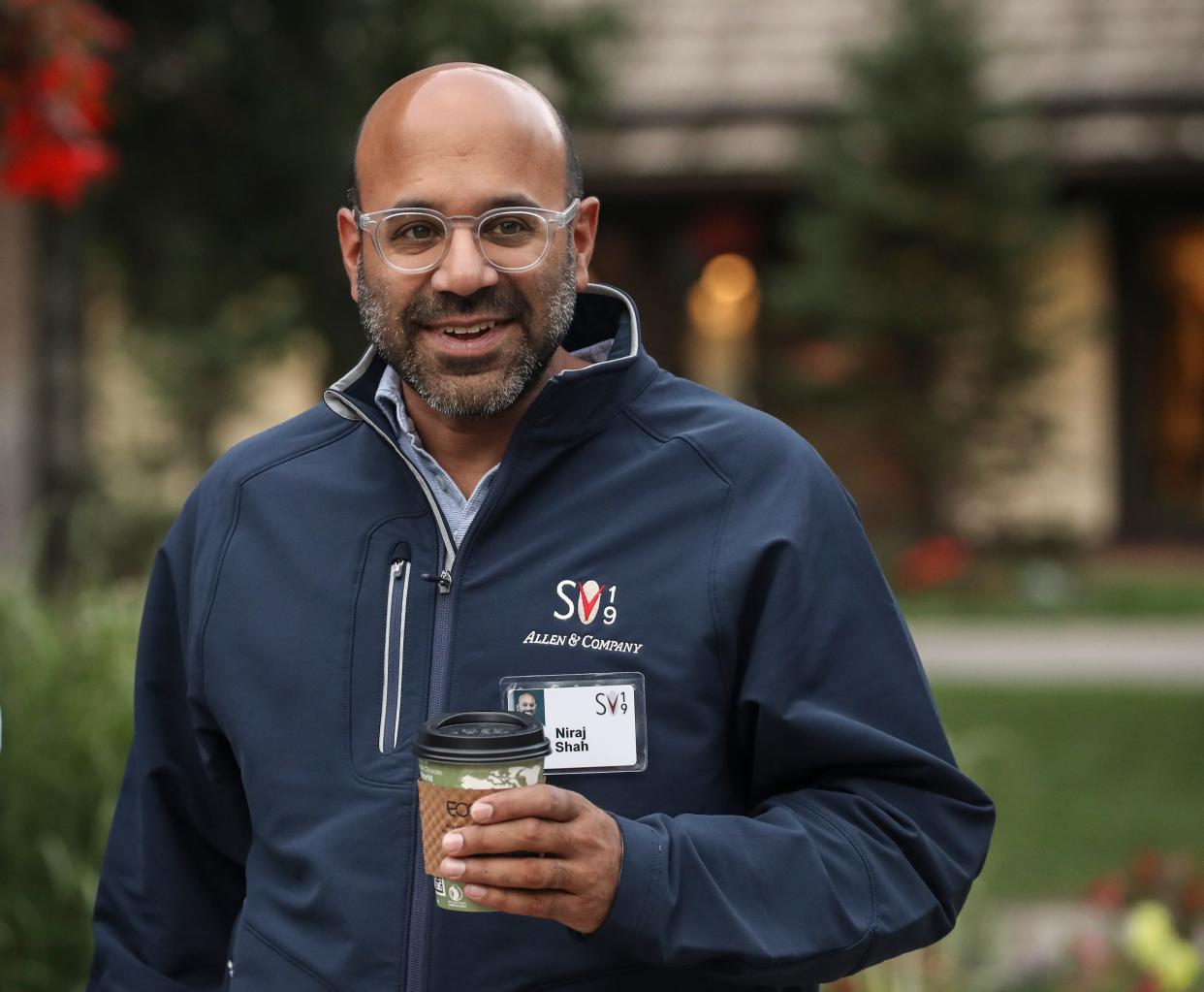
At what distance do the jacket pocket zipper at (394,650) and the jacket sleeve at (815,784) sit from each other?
350 mm

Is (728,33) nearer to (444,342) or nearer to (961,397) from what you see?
(961,397)

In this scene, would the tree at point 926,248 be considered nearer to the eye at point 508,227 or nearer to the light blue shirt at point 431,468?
the light blue shirt at point 431,468

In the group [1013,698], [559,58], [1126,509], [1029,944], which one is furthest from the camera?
[1126,509]

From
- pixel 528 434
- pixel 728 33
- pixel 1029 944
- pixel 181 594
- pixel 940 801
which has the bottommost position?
pixel 1029 944

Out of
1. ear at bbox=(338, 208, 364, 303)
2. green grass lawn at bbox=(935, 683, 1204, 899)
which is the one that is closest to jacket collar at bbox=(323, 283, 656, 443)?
ear at bbox=(338, 208, 364, 303)

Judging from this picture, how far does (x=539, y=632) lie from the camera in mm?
2195

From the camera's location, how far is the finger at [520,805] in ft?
6.01

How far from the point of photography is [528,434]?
228 centimetres

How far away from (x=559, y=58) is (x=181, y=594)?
28.3ft

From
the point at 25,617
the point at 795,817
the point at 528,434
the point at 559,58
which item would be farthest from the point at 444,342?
the point at 559,58

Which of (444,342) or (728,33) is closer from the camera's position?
(444,342)

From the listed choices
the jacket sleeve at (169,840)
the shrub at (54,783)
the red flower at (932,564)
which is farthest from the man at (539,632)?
the red flower at (932,564)

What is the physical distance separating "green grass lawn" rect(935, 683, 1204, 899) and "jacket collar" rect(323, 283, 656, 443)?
100 inches

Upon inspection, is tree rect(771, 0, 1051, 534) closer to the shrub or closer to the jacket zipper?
the shrub
